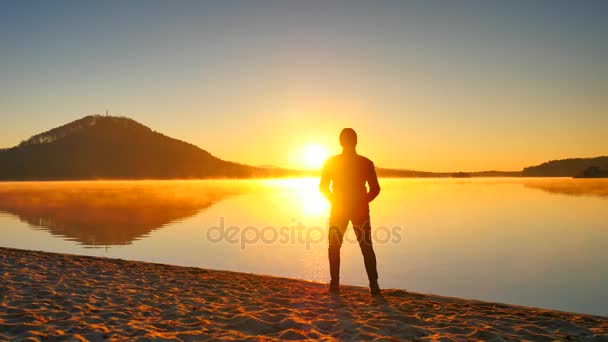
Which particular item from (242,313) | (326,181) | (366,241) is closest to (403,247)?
(366,241)

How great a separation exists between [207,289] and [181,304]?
4.42 ft

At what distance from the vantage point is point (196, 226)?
2578 cm

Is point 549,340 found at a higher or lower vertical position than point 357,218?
lower

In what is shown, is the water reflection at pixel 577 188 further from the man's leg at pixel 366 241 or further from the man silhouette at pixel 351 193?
the man silhouette at pixel 351 193

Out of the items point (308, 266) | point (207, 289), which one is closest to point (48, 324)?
point (207, 289)

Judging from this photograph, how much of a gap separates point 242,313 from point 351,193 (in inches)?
115

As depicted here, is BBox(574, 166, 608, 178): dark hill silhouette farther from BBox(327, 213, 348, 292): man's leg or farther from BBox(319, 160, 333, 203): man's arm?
BBox(319, 160, 333, 203): man's arm

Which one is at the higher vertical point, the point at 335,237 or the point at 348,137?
the point at 348,137

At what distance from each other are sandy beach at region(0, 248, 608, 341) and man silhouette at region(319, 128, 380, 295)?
0.95 metres

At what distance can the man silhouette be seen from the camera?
27.6ft

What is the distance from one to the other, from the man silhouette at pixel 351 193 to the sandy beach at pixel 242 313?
954mm

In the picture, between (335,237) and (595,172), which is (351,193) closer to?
(335,237)

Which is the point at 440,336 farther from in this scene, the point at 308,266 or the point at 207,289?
the point at 308,266

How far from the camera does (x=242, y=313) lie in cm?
709
